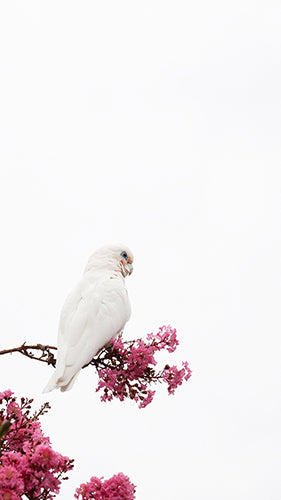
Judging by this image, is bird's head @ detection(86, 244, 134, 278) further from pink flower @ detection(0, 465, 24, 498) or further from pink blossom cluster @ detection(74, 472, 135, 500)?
pink flower @ detection(0, 465, 24, 498)

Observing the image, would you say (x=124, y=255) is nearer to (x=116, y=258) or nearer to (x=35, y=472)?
(x=116, y=258)

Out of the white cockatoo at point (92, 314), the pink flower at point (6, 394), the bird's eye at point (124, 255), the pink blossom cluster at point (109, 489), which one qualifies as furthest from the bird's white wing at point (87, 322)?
the pink blossom cluster at point (109, 489)

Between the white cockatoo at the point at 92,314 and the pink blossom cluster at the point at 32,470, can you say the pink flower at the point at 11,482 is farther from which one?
the white cockatoo at the point at 92,314

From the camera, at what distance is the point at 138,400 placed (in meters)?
3.77

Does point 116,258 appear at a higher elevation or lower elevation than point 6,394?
higher

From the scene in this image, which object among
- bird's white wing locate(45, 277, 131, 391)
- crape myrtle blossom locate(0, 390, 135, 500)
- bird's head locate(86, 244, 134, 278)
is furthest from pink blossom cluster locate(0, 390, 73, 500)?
bird's head locate(86, 244, 134, 278)

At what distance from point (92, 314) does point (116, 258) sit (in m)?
1.02

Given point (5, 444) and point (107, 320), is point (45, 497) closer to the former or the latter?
→ point (5, 444)

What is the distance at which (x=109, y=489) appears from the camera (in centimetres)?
336

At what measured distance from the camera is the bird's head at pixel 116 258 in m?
5.33

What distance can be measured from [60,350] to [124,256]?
1.53 metres

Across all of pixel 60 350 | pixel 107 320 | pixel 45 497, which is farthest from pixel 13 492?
pixel 107 320

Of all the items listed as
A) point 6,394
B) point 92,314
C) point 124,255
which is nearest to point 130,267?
point 124,255

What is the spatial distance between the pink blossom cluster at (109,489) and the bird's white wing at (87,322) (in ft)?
2.61
